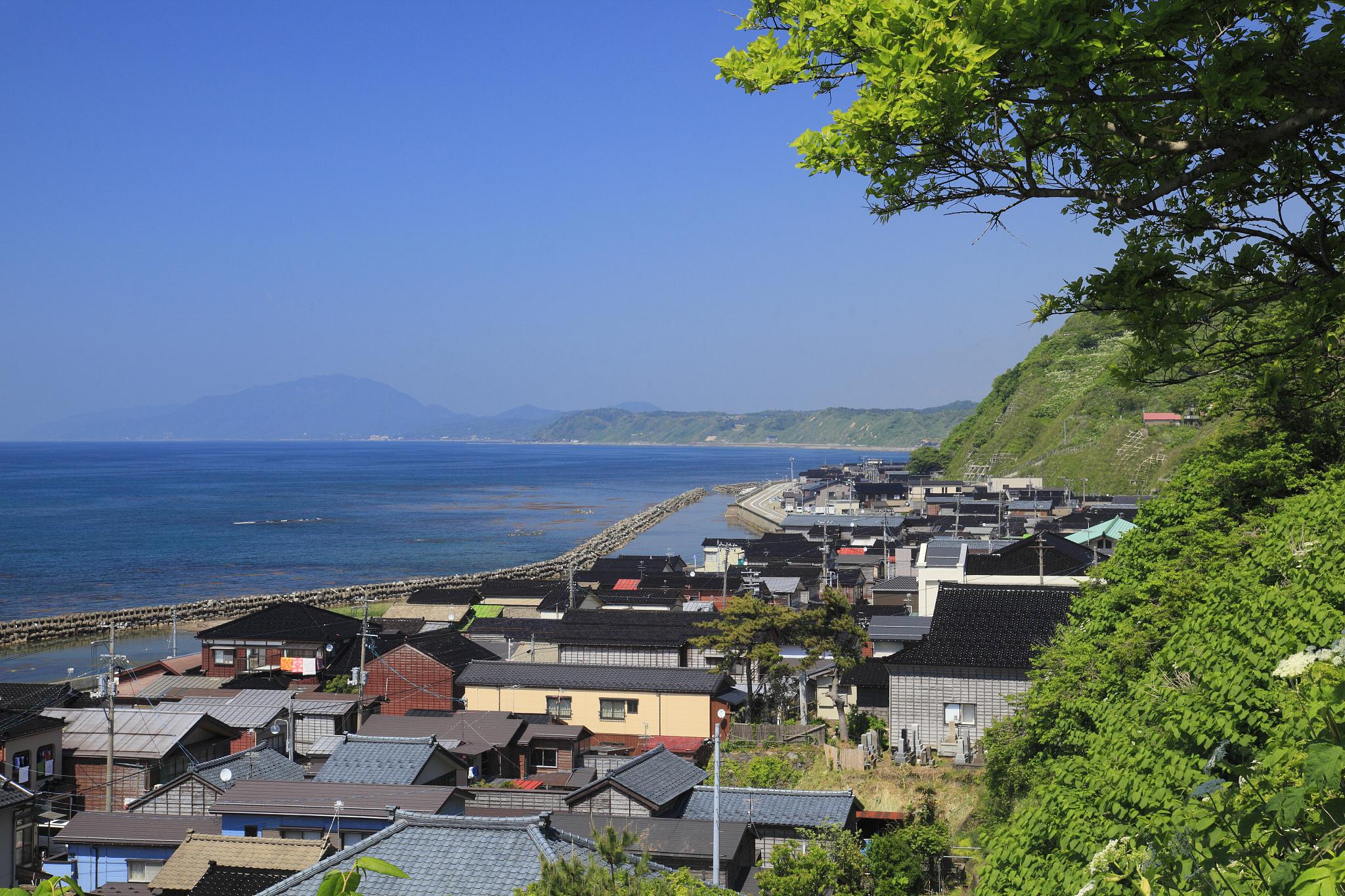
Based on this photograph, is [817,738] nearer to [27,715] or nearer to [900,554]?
[27,715]

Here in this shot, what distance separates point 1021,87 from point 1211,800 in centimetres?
253

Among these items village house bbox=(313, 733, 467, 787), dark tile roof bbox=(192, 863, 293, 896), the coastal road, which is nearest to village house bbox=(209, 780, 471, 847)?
village house bbox=(313, 733, 467, 787)

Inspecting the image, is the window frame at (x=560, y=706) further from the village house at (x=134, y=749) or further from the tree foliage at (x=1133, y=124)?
the tree foliage at (x=1133, y=124)

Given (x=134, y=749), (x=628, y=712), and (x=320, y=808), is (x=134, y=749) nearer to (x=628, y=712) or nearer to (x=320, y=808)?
(x=320, y=808)

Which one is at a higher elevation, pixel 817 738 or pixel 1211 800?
pixel 1211 800

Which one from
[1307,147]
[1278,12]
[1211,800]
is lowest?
[1211,800]

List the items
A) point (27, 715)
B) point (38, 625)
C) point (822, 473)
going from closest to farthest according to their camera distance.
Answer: point (27, 715), point (38, 625), point (822, 473)

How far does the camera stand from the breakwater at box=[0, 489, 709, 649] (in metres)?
36.7

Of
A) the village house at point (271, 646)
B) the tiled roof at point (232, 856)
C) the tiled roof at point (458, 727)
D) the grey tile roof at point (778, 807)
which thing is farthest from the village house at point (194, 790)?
the village house at point (271, 646)

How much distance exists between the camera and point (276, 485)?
12088cm

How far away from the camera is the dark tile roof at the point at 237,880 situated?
10.5 m

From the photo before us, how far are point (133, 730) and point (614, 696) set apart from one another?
8.92 metres

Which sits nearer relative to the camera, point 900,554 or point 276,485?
point 900,554

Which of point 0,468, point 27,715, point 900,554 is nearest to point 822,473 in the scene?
point 900,554
